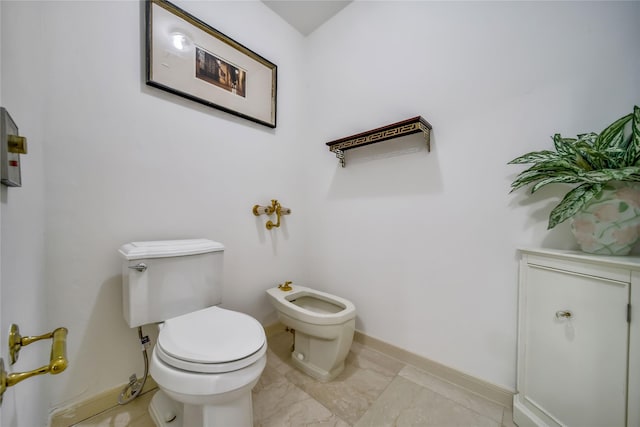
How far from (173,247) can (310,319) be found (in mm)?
776

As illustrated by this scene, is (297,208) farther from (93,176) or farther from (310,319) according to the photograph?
(93,176)

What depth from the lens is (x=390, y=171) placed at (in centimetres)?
152

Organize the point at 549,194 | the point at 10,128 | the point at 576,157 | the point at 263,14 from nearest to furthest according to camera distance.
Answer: the point at 10,128, the point at 576,157, the point at 549,194, the point at 263,14

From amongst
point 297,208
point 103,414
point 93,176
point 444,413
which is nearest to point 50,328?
point 103,414

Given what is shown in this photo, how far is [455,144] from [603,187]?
585 millimetres

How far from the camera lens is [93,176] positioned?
1.07m

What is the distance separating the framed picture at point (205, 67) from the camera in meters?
1.23

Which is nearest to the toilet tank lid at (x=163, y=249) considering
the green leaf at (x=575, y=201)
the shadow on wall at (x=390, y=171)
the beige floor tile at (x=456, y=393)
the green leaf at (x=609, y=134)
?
the shadow on wall at (x=390, y=171)

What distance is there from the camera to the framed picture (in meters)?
1.23

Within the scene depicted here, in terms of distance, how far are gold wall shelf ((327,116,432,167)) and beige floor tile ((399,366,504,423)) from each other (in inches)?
51.1

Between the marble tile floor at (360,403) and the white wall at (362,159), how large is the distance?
143 mm

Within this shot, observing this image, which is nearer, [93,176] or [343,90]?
[93,176]

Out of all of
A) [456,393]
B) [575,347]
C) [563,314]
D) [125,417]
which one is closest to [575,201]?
[563,314]

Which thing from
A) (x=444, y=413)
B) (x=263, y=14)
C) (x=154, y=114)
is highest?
(x=263, y=14)
